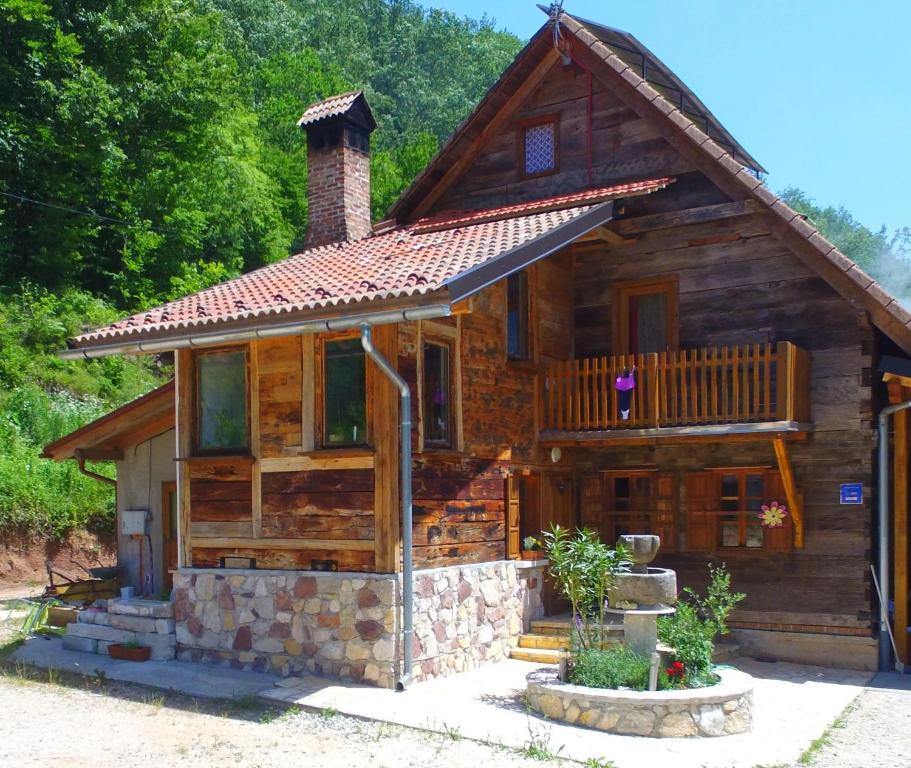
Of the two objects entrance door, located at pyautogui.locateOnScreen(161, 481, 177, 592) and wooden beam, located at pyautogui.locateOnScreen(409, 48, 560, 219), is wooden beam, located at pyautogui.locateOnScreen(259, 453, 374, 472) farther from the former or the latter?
wooden beam, located at pyautogui.locateOnScreen(409, 48, 560, 219)

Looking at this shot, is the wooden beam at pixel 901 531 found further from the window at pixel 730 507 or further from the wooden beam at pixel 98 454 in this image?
the wooden beam at pixel 98 454

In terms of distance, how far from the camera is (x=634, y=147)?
535 inches

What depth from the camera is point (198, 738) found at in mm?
8477

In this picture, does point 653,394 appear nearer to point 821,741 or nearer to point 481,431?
point 481,431

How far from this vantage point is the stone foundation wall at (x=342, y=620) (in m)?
10.2

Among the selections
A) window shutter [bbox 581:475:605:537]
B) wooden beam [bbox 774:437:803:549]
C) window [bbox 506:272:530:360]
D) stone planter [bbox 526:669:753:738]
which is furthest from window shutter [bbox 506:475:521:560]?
stone planter [bbox 526:669:753:738]

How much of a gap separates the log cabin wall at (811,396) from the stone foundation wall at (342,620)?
3035mm

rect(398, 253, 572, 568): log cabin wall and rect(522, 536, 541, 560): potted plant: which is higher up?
rect(398, 253, 572, 568): log cabin wall

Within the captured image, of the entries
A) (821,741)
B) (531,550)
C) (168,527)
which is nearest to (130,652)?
(168,527)

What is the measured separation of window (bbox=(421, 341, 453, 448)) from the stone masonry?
3822 millimetres

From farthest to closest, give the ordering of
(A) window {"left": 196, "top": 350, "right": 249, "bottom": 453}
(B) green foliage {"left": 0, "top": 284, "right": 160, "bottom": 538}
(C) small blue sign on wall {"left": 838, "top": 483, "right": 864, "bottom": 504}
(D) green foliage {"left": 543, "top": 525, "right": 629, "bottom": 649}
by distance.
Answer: (B) green foliage {"left": 0, "top": 284, "right": 160, "bottom": 538} < (C) small blue sign on wall {"left": 838, "top": 483, "right": 864, "bottom": 504} < (A) window {"left": 196, "top": 350, "right": 249, "bottom": 453} < (D) green foliage {"left": 543, "top": 525, "right": 629, "bottom": 649}

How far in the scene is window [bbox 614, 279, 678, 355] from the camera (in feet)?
43.9

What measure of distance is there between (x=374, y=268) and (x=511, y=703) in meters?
4.95

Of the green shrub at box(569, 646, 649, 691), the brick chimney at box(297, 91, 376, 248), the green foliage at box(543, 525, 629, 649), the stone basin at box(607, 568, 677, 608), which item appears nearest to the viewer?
the green shrub at box(569, 646, 649, 691)
